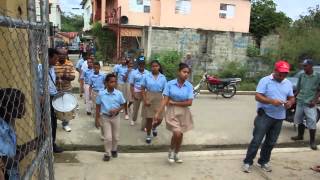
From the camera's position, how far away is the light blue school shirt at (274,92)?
630cm

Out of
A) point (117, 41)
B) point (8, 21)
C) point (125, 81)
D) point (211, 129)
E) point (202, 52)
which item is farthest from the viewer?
point (117, 41)

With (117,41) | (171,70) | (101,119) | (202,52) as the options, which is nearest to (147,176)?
(101,119)

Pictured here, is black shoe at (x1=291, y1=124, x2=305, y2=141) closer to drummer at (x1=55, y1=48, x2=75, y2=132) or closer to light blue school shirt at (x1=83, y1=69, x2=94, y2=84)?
drummer at (x1=55, y1=48, x2=75, y2=132)

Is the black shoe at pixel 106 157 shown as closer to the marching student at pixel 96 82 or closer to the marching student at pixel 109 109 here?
the marching student at pixel 109 109

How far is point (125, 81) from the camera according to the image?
10.6 meters

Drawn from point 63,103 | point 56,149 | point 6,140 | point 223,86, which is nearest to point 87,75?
point 63,103

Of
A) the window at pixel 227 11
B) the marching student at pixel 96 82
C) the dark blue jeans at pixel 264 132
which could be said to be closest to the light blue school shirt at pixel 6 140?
the dark blue jeans at pixel 264 132

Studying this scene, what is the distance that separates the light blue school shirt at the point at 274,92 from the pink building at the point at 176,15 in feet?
74.0

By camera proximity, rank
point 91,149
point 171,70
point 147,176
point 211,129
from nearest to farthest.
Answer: point 147,176 < point 91,149 < point 211,129 < point 171,70

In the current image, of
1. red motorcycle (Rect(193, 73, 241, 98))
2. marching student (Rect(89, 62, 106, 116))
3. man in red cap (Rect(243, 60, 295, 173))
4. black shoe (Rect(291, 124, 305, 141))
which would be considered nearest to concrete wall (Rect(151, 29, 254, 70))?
red motorcycle (Rect(193, 73, 241, 98))

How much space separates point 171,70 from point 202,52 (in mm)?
4369

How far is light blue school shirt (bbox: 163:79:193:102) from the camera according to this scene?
6.69 metres

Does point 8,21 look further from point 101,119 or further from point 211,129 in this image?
point 211,129

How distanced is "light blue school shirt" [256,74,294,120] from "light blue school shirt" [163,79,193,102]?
3.49 ft
